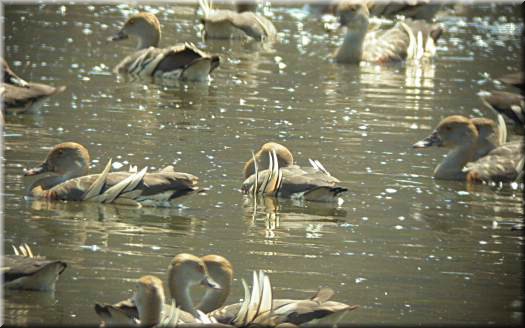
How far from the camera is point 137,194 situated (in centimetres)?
1159

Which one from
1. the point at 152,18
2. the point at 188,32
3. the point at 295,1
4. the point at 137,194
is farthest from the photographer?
the point at 295,1

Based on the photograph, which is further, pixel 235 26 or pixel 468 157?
pixel 235 26

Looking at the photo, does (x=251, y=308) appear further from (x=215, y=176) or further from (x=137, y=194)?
(x=215, y=176)

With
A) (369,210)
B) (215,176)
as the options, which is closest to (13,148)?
(215,176)

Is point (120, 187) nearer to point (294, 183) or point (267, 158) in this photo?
point (294, 183)

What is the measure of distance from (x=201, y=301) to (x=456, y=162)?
16.5ft

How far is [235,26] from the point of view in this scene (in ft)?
69.4

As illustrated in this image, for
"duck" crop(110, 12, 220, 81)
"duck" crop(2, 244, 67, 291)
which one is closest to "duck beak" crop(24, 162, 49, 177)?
"duck" crop(2, 244, 67, 291)

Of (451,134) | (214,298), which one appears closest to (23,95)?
(451,134)

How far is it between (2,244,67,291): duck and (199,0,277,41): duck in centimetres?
1206

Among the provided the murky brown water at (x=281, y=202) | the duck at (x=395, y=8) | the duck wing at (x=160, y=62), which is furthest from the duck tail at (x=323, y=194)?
the duck at (x=395, y=8)

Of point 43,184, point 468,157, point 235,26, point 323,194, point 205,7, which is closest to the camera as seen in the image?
point 43,184

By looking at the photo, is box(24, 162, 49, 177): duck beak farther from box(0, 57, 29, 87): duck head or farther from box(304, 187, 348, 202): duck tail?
box(0, 57, 29, 87): duck head

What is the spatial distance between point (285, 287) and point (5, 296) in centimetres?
178
